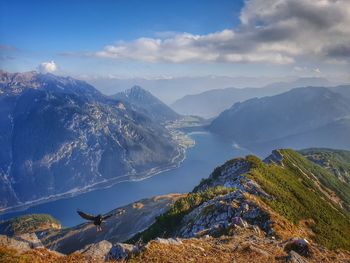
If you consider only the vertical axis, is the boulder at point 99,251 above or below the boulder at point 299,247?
above

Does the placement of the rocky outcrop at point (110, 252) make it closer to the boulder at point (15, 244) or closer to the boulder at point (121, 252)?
the boulder at point (121, 252)

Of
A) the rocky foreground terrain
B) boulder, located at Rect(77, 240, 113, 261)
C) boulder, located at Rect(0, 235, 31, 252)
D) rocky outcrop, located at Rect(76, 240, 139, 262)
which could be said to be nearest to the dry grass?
the rocky foreground terrain

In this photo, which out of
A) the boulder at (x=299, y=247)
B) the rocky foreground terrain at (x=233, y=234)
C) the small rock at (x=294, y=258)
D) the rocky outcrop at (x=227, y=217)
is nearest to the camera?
the rocky foreground terrain at (x=233, y=234)

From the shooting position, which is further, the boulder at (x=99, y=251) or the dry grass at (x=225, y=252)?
the dry grass at (x=225, y=252)

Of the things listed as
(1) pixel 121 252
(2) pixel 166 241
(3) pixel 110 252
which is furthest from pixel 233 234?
(3) pixel 110 252

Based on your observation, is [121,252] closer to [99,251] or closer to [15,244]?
[99,251]

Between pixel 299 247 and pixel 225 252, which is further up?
pixel 225 252

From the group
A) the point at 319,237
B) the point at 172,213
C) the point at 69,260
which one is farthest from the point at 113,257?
the point at 319,237

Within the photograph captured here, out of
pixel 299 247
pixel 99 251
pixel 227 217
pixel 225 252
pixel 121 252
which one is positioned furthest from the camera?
pixel 227 217

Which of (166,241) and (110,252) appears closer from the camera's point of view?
(110,252)

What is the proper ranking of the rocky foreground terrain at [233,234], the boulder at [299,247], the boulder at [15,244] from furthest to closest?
the boulder at [299,247] < the rocky foreground terrain at [233,234] < the boulder at [15,244]

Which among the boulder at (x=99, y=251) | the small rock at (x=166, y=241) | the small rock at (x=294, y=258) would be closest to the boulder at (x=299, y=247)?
the small rock at (x=294, y=258)
